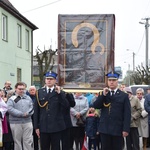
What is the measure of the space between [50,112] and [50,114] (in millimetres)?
39

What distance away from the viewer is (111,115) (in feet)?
25.5

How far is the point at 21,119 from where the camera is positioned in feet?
32.1

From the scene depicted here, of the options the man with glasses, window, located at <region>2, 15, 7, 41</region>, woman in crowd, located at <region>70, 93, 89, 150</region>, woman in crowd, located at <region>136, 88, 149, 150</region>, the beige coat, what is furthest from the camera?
window, located at <region>2, 15, 7, 41</region>

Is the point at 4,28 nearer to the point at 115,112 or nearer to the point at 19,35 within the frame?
the point at 19,35

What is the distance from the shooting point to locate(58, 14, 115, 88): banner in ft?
36.7

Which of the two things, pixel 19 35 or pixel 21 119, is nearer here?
pixel 21 119

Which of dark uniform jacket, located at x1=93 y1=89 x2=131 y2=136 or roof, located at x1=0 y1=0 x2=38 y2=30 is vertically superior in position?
roof, located at x1=0 y1=0 x2=38 y2=30

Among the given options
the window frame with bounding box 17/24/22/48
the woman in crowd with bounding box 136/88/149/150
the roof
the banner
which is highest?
the roof

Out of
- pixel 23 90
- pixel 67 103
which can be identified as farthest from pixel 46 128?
pixel 23 90

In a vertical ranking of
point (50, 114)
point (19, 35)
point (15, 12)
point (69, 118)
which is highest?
point (15, 12)

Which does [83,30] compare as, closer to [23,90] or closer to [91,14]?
[91,14]

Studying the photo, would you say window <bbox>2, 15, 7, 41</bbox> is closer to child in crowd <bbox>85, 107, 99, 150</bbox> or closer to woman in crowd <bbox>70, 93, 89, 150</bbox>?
woman in crowd <bbox>70, 93, 89, 150</bbox>

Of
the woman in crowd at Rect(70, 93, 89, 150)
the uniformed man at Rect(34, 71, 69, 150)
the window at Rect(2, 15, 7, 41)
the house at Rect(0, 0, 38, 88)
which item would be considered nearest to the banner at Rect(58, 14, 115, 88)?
the woman in crowd at Rect(70, 93, 89, 150)

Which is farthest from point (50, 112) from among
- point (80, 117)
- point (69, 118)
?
point (80, 117)
